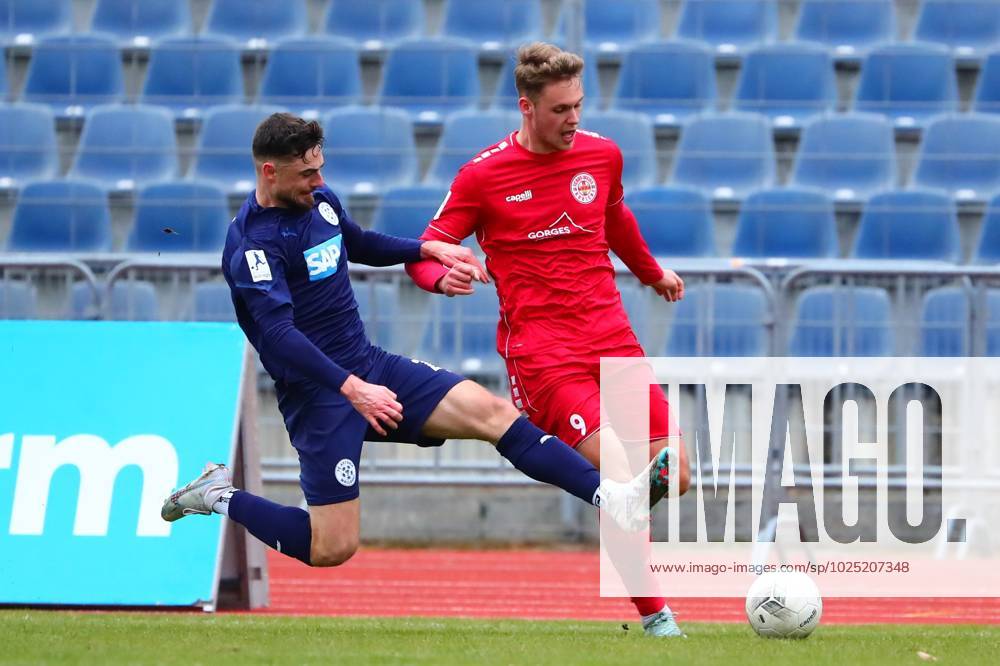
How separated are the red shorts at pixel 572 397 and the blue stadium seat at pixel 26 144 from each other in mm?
7407

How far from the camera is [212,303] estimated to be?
10188mm

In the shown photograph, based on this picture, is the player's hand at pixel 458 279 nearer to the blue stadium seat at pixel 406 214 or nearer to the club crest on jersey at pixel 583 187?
the club crest on jersey at pixel 583 187

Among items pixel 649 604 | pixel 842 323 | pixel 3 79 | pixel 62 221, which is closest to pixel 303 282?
pixel 649 604

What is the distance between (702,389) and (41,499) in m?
4.49

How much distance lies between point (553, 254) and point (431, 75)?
7.42 metres

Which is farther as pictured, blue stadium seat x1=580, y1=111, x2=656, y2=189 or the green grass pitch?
blue stadium seat x1=580, y1=111, x2=656, y2=189

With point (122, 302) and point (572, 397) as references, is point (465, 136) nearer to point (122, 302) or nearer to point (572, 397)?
point (122, 302)

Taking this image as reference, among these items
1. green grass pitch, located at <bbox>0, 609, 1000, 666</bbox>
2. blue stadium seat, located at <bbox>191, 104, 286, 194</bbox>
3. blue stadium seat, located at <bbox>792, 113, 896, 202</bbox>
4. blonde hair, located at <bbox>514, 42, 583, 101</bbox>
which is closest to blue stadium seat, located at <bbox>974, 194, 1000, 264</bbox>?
blue stadium seat, located at <bbox>792, 113, 896, 202</bbox>

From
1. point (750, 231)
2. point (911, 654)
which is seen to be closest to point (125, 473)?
point (911, 654)

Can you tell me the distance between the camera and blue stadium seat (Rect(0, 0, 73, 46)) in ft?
45.4

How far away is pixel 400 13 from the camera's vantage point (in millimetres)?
13781

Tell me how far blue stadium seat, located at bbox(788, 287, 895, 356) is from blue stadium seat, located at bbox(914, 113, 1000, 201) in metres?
2.48

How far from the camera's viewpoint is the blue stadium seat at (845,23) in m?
13.5

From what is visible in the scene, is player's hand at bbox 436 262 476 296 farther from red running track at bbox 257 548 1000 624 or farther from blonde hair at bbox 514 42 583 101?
red running track at bbox 257 548 1000 624
